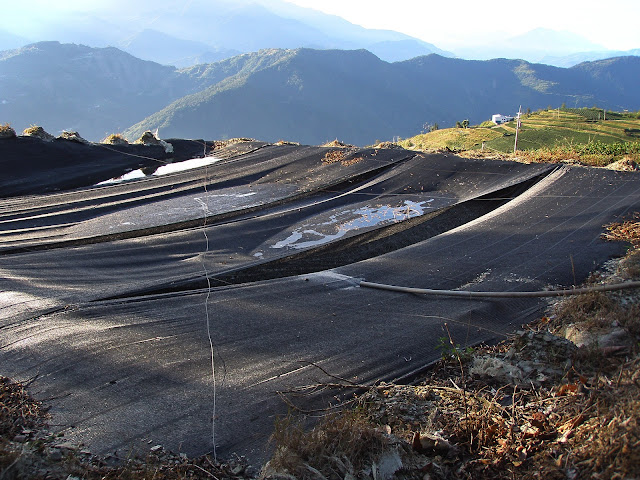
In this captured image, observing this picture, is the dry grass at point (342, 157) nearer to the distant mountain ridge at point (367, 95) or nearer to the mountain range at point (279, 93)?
the mountain range at point (279, 93)

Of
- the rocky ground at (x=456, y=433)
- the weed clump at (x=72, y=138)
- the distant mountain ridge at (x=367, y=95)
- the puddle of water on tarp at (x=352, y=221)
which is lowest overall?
the rocky ground at (x=456, y=433)

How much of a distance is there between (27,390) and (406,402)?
215 centimetres

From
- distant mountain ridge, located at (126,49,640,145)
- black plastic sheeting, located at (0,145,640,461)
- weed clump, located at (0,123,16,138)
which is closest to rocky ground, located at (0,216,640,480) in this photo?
black plastic sheeting, located at (0,145,640,461)

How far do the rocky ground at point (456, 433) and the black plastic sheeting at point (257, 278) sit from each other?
0.49 ft

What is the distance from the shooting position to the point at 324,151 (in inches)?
407

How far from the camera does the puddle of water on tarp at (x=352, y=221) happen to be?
251 inches

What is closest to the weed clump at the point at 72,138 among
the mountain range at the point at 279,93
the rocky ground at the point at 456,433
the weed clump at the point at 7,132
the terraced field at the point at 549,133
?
the weed clump at the point at 7,132

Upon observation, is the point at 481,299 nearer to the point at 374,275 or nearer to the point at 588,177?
the point at 374,275

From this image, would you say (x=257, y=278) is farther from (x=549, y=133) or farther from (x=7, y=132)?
(x=549, y=133)

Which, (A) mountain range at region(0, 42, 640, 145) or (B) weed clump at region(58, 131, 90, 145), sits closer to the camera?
(B) weed clump at region(58, 131, 90, 145)

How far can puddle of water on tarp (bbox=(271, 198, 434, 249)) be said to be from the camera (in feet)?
20.9

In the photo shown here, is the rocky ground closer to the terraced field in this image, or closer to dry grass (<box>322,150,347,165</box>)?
dry grass (<box>322,150,347,165</box>)

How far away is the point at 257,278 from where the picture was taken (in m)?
4.95

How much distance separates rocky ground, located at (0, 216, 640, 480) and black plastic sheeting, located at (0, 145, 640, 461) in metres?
0.15
